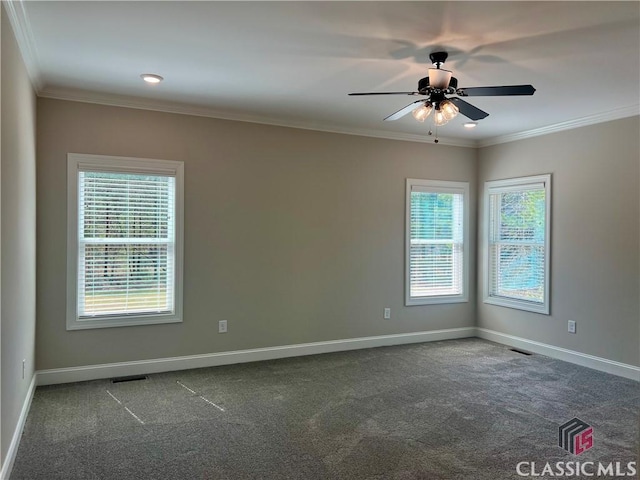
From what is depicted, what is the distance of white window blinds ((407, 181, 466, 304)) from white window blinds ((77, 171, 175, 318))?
9.83 feet

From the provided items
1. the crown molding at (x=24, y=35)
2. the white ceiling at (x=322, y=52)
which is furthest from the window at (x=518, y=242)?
the crown molding at (x=24, y=35)

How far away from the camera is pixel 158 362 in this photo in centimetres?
450

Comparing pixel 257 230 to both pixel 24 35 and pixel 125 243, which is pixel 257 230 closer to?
pixel 125 243

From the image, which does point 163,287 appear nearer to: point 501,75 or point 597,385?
point 501,75

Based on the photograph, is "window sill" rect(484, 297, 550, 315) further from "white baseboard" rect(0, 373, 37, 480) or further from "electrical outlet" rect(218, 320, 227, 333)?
"white baseboard" rect(0, 373, 37, 480)

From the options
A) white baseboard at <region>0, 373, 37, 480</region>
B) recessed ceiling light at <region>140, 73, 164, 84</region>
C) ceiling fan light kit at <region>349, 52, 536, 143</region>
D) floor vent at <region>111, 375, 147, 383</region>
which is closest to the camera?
white baseboard at <region>0, 373, 37, 480</region>

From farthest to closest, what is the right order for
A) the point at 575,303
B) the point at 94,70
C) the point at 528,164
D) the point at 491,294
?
1. the point at 491,294
2. the point at 528,164
3. the point at 575,303
4. the point at 94,70

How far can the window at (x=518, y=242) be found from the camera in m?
5.38

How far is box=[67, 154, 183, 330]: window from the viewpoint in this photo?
4180 millimetres

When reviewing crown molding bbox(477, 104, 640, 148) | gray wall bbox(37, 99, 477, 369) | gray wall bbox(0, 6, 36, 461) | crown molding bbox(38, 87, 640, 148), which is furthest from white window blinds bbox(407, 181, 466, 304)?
gray wall bbox(0, 6, 36, 461)

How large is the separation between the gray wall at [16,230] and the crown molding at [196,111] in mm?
370

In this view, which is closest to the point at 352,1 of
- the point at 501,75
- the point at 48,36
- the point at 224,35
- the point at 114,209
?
the point at 224,35

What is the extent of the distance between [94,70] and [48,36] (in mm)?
623

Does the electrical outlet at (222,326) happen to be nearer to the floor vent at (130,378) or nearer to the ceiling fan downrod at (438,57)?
the floor vent at (130,378)
